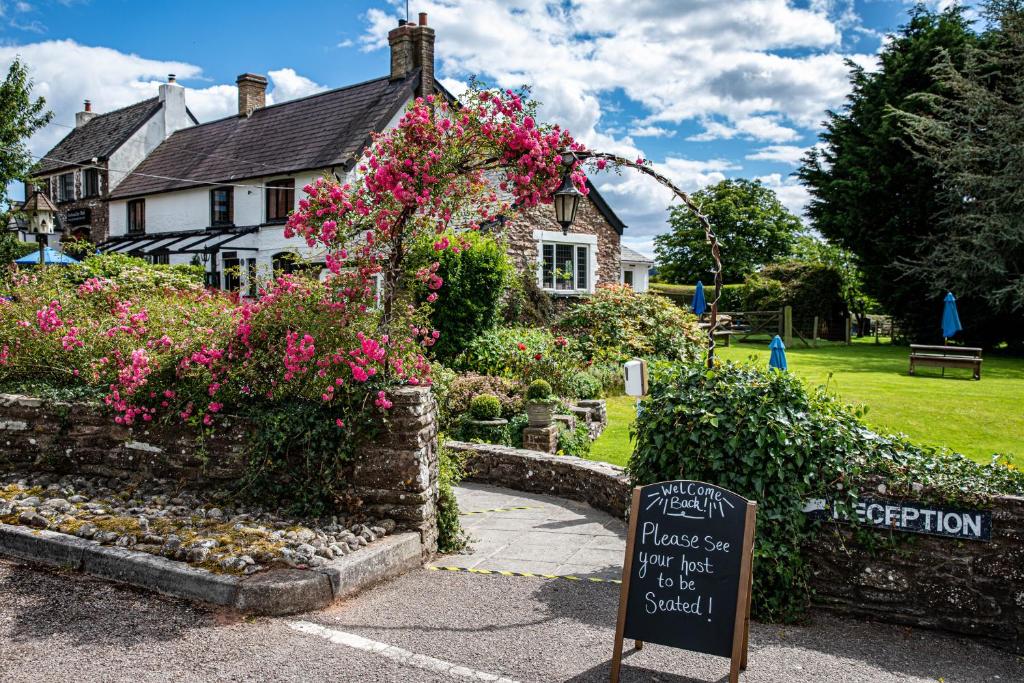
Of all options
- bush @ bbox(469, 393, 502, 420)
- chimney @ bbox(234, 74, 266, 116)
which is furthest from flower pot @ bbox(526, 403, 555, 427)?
chimney @ bbox(234, 74, 266, 116)

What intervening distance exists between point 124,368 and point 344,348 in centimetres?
244

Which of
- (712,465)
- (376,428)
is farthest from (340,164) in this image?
(712,465)

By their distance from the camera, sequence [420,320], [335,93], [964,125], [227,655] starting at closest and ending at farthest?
1. [227,655]
2. [420,320]
3. [964,125]
4. [335,93]

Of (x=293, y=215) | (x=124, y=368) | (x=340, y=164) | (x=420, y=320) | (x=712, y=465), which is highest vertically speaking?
(x=340, y=164)

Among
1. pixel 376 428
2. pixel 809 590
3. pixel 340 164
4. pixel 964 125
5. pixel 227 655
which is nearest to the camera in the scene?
pixel 227 655

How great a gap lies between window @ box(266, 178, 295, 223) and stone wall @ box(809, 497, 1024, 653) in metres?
22.8

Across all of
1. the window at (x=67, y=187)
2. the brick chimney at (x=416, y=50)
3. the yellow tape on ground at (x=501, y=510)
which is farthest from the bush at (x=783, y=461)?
the window at (x=67, y=187)

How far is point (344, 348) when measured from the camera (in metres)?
6.14

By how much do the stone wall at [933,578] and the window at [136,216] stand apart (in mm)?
31715

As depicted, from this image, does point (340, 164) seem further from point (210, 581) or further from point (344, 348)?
point (210, 581)

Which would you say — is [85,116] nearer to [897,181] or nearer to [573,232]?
[573,232]

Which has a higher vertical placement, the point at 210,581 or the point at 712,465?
the point at 712,465

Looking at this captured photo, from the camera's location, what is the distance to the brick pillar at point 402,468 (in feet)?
19.4

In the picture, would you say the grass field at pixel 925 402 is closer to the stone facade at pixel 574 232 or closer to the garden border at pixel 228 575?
the garden border at pixel 228 575
